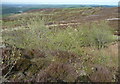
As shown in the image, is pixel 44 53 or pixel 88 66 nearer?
pixel 88 66

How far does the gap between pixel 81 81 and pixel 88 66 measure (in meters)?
0.87

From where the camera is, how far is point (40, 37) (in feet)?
36.9

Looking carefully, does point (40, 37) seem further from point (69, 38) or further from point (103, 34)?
point (103, 34)

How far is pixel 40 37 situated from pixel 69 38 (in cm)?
164

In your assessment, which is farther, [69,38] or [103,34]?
[103,34]

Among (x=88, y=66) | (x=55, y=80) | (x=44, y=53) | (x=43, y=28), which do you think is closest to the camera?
(x=55, y=80)

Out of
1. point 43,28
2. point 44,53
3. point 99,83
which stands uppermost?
point 43,28

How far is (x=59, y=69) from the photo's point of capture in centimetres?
627

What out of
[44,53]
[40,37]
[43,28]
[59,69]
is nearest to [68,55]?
[44,53]

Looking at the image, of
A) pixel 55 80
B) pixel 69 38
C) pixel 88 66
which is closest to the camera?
pixel 55 80

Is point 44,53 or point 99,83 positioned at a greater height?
point 44,53

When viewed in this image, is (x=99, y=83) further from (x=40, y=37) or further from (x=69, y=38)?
(x=40, y=37)

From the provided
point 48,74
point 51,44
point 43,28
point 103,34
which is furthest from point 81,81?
point 103,34

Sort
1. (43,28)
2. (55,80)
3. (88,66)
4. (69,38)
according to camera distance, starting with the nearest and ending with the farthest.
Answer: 1. (55,80)
2. (88,66)
3. (69,38)
4. (43,28)
